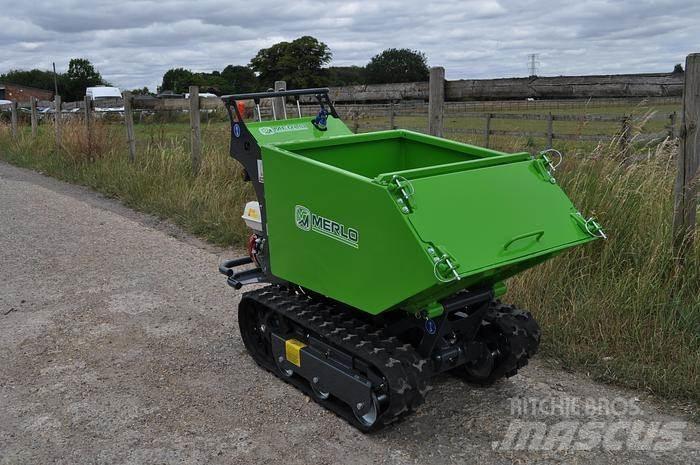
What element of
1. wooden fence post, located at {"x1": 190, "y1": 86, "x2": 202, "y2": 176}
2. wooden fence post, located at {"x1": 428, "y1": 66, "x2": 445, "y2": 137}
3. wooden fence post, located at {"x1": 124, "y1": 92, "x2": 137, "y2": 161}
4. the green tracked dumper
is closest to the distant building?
wooden fence post, located at {"x1": 124, "y1": 92, "x2": 137, "y2": 161}

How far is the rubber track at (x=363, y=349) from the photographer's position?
350cm

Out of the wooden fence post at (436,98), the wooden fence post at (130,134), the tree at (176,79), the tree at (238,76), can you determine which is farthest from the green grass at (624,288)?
the tree at (176,79)

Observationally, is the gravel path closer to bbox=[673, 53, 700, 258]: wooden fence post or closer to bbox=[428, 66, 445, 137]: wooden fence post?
bbox=[673, 53, 700, 258]: wooden fence post

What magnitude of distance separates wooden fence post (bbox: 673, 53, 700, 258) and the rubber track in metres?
2.42

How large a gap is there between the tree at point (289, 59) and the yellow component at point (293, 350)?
153ft

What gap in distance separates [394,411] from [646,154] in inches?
141

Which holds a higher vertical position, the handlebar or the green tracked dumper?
the handlebar

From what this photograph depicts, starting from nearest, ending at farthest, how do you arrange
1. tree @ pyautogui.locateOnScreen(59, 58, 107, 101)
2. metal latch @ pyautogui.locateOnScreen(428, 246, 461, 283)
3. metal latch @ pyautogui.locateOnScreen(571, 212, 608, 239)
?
metal latch @ pyautogui.locateOnScreen(428, 246, 461, 283)
metal latch @ pyautogui.locateOnScreen(571, 212, 608, 239)
tree @ pyautogui.locateOnScreen(59, 58, 107, 101)

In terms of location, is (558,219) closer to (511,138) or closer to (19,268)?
(19,268)

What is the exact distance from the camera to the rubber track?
350cm

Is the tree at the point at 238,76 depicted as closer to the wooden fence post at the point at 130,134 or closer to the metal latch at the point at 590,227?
the wooden fence post at the point at 130,134

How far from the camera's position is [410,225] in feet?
10.5

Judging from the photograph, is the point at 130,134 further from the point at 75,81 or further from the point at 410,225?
the point at 75,81

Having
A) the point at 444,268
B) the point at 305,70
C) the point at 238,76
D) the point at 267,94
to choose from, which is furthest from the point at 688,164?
the point at 238,76
